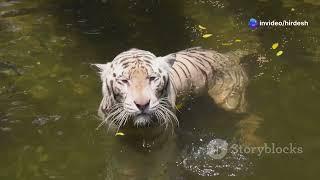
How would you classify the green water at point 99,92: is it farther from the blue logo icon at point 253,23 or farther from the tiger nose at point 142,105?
the tiger nose at point 142,105

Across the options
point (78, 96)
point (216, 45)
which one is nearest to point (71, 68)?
point (78, 96)

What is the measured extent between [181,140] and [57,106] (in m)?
1.50

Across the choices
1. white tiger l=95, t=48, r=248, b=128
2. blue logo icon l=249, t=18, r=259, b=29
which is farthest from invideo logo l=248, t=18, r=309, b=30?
white tiger l=95, t=48, r=248, b=128

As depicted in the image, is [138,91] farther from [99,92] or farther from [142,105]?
[99,92]

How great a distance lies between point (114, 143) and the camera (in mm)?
5496

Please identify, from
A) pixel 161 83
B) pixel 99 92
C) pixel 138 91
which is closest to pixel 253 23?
pixel 99 92

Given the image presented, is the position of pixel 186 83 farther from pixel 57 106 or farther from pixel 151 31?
pixel 151 31

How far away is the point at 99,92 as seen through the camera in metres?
6.42

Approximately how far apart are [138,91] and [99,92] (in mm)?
1696

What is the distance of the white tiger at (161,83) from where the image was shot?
4871 mm

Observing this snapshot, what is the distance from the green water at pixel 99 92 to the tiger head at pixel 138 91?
418 millimetres

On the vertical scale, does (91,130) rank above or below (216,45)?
below

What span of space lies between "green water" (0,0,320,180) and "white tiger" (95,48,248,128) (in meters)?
0.19

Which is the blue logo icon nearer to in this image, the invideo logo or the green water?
the invideo logo
